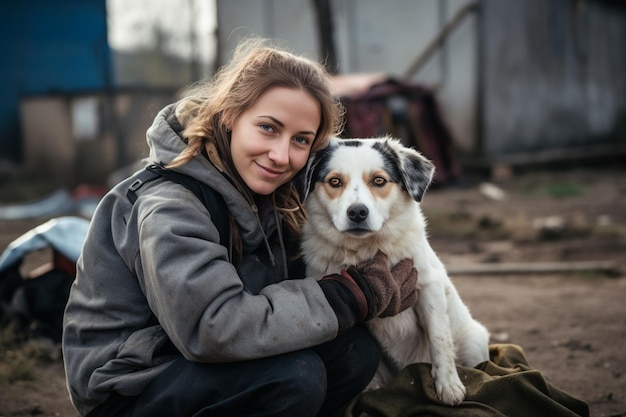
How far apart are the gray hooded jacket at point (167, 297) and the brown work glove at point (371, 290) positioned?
0.20 feet

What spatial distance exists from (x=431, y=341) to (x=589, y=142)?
15.9 meters

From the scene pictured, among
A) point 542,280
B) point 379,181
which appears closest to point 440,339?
point 379,181

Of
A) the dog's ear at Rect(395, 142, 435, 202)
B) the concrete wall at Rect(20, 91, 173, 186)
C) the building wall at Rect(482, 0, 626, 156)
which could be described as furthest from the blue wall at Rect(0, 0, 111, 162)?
the dog's ear at Rect(395, 142, 435, 202)

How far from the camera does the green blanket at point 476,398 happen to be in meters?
2.46

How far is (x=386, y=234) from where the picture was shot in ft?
9.14

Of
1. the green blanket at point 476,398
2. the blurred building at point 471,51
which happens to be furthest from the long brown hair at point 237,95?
the blurred building at point 471,51

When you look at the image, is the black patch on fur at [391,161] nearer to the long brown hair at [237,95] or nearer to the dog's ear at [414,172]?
the dog's ear at [414,172]

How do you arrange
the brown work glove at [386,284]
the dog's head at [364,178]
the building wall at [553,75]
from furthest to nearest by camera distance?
the building wall at [553,75] → the dog's head at [364,178] → the brown work glove at [386,284]

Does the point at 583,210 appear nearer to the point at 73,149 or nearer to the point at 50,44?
the point at 73,149

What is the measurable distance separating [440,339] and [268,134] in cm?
106

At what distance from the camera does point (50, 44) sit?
13.2m

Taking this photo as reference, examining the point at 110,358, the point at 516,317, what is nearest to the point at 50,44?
the point at 516,317

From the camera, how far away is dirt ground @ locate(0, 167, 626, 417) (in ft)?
10.7

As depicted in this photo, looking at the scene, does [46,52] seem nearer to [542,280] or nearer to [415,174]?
[542,280]
